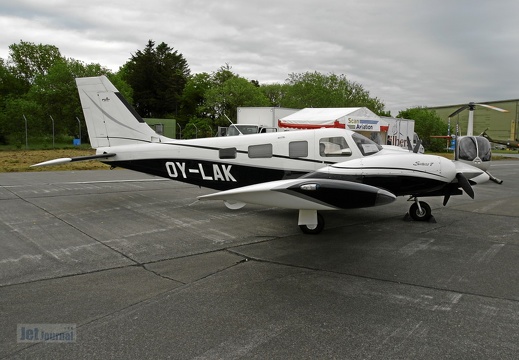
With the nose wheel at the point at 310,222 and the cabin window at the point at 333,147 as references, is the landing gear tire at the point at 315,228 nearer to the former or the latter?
the nose wheel at the point at 310,222

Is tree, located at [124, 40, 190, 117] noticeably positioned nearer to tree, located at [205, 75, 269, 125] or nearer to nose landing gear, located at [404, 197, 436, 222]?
tree, located at [205, 75, 269, 125]

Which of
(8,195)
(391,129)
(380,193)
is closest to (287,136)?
(380,193)

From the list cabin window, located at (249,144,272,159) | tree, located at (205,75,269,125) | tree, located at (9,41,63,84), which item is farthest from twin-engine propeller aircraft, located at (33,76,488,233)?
tree, located at (9,41,63,84)

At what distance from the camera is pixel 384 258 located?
626cm

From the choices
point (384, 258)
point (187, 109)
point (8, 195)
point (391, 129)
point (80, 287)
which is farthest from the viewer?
point (187, 109)

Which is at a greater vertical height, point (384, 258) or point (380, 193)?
point (380, 193)

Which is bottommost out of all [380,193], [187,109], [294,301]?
[294,301]

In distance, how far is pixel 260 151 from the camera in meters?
9.14

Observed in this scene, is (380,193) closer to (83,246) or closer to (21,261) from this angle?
(83,246)

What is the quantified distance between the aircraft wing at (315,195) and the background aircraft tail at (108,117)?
210 inches

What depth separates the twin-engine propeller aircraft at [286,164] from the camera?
20.4 feet

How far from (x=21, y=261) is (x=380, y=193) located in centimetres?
549

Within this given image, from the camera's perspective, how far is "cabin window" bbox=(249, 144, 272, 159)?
910cm

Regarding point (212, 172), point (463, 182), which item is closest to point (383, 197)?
point (463, 182)
